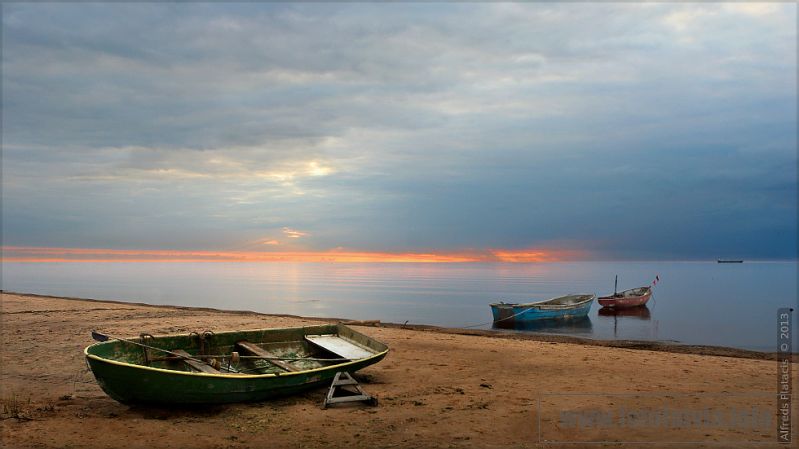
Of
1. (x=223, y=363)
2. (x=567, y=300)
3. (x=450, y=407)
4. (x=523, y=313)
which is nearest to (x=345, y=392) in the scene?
(x=450, y=407)

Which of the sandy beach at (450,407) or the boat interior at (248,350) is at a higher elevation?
the boat interior at (248,350)

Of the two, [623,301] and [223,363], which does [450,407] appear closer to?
[223,363]

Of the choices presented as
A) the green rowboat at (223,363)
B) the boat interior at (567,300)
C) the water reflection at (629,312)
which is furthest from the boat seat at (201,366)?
the water reflection at (629,312)

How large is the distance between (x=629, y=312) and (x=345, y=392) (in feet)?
133

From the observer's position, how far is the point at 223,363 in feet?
39.7

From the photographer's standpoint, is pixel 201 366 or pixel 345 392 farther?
pixel 201 366

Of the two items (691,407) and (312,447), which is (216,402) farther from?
(691,407)

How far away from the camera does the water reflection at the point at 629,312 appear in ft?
141

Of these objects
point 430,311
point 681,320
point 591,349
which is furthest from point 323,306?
point 591,349

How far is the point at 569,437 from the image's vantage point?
28.5 feet

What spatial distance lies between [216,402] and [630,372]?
10816 mm

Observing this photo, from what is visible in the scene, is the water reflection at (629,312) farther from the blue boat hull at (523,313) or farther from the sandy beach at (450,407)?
the sandy beach at (450,407)

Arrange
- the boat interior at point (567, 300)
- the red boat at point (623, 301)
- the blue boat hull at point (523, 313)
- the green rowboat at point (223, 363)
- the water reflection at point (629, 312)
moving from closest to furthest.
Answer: the green rowboat at point (223, 363) < the blue boat hull at point (523, 313) < the boat interior at point (567, 300) < the water reflection at point (629, 312) < the red boat at point (623, 301)

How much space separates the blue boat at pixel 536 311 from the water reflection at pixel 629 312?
26.6 feet
